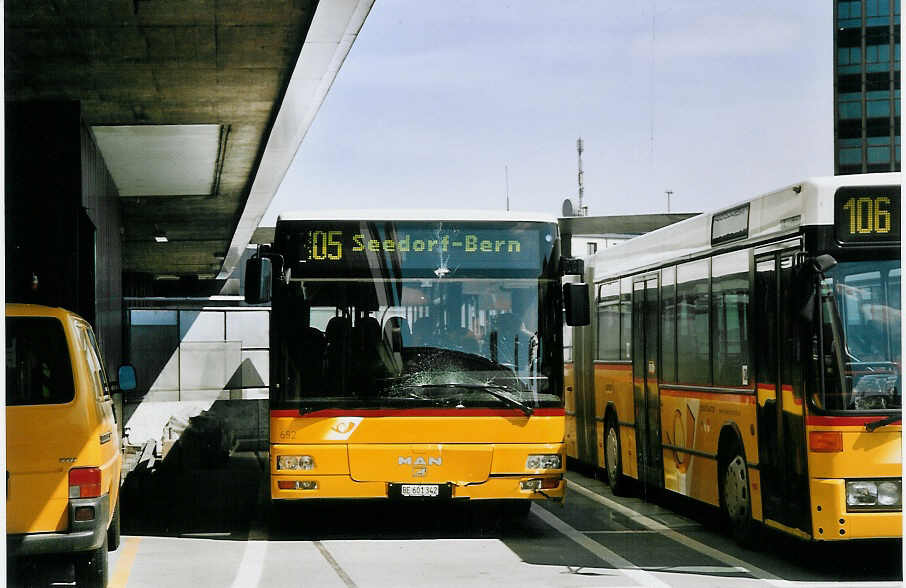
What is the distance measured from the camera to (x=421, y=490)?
1210cm

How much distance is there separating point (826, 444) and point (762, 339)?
4.56ft

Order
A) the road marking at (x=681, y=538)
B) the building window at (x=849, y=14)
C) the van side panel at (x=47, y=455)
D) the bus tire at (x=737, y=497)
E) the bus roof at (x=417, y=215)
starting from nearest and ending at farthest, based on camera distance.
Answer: the van side panel at (x=47, y=455) < the road marking at (x=681, y=538) < the bus tire at (x=737, y=497) < the bus roof at (x=417, y=215) < the building window at (x=849, y=14)

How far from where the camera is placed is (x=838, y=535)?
9.59m

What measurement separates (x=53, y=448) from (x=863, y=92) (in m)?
85.0

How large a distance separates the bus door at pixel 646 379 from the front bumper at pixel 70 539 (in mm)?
7042

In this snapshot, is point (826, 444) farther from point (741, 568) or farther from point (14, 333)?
point (14, 333)

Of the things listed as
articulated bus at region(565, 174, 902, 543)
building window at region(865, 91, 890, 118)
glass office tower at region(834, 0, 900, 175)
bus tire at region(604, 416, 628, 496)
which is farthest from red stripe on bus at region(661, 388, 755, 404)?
building window at region(865, 91, 890, 118)

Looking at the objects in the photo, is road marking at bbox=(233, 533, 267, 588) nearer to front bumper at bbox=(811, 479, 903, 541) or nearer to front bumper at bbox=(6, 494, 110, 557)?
front bumper at bbox=(6, 494, 110, 557)

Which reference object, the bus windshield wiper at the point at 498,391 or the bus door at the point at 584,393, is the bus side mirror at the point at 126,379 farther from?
the bus door at the point at 584,393

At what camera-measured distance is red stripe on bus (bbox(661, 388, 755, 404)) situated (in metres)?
11.2

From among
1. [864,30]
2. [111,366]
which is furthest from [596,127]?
[864,30]

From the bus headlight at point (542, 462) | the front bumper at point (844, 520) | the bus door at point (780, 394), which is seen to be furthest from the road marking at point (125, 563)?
the front bumper at point (844, 520)

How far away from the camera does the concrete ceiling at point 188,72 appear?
12.6 meters

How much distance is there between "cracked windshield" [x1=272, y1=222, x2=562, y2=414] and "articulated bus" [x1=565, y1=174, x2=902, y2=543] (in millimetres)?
1427
